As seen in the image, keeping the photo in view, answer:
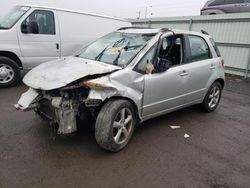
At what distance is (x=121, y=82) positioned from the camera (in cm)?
341

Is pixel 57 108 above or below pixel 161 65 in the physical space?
below

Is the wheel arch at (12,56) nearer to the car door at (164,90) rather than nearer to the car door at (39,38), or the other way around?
the car door at (39,38)

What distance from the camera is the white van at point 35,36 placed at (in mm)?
6230

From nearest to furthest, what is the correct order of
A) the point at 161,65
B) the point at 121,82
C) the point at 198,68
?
the point at 121,82 < the point at 161,65 < the point at 198,68

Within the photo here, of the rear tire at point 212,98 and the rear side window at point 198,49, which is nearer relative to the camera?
the rear side window at point 198,49

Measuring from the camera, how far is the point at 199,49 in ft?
15.9

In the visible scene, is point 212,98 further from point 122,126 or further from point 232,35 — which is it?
point 232,35

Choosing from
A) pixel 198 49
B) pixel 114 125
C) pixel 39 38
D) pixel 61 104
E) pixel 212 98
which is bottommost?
pixel 212 98

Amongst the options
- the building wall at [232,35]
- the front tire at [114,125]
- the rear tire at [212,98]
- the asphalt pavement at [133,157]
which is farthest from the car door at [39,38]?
the building wall at [232,35]

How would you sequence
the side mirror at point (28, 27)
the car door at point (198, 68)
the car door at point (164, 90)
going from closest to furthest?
the car door at point (164, 90), the car door at point (198, 68), the side mirror at point (28, 27)

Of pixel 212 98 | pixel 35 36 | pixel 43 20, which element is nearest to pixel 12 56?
pixel 35 36

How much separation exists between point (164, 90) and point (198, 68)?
105 cm

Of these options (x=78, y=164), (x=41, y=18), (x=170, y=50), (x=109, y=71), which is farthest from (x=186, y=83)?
(x=41, y=18)

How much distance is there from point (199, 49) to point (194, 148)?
207 cm
